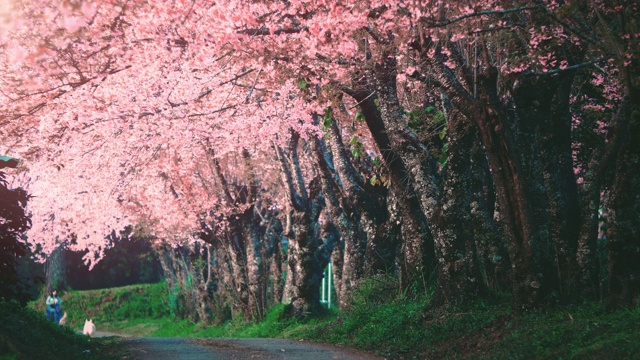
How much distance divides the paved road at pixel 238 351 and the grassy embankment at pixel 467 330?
0.72 meters

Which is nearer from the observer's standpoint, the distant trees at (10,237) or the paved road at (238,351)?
the distant trees at (10,237)

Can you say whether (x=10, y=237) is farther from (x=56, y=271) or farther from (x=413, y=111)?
(x=56, y=271)

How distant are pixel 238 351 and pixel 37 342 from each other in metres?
3.95

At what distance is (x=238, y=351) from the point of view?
1469 centimetres

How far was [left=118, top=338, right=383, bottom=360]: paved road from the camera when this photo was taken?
13.6 meters

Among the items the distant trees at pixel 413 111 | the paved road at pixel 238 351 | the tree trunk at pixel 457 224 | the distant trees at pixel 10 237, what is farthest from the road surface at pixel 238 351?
the distant trees at pixel 10 237

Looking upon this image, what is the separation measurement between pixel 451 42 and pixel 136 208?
65.0ft

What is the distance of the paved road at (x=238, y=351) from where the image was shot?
44.7ft

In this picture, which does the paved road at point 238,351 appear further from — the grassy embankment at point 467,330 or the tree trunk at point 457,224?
the tree trunk at point 457,224

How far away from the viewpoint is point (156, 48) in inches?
551

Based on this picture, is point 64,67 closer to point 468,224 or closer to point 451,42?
point 451,42

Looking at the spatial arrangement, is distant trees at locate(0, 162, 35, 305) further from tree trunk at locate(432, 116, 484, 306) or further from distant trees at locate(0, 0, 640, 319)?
tree trunk at locate(432, 116, 484, 306)

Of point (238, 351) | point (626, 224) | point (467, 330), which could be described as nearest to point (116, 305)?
point (238, 351)

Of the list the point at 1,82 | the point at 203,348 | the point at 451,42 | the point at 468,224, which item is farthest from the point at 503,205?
the point at 1,82
